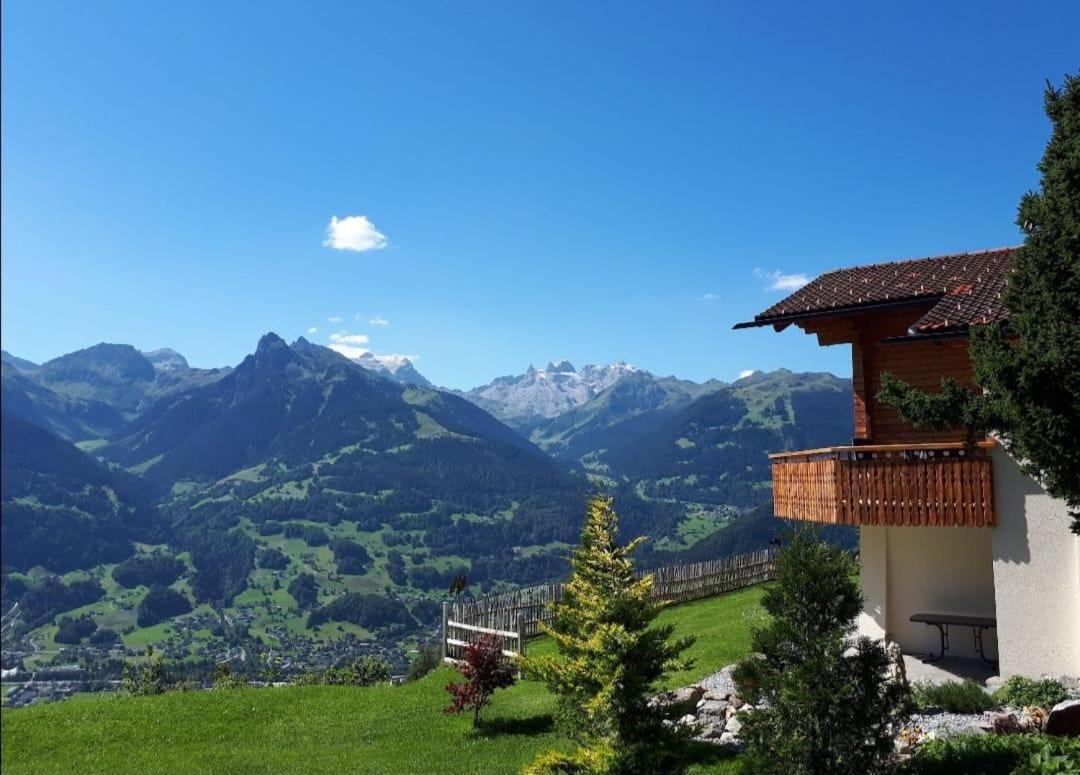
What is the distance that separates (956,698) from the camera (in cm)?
1472

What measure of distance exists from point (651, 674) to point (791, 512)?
977 cm

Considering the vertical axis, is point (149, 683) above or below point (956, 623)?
below

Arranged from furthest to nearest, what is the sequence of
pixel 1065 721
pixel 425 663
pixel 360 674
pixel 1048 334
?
1. pixel 425 663
2. pixel 360 674
3. pixel 1065 721
4. pixel 1048 334

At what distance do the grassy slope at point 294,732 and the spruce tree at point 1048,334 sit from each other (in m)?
6.58

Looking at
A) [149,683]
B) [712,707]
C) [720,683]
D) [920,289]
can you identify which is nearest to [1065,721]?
[712,707]

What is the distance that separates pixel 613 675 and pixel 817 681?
8.70ft

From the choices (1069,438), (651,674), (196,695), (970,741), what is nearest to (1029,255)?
(1069,438)

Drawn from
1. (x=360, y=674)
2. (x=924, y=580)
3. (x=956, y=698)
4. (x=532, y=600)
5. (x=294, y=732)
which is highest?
(x=924, y=580)

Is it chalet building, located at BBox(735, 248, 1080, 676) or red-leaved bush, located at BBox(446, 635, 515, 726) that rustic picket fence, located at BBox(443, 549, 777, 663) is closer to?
Answer: red-leaved bush, located at BBox(446, 635, 515, 726)

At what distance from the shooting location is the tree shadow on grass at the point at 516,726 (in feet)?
55.2

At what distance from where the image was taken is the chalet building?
15461 mm

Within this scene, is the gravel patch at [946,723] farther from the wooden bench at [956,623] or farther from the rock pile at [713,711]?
the wooden bench at [956,623]

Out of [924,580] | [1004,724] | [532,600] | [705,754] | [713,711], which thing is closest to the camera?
[1004,724]

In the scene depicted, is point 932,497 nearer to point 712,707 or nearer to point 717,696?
point 717,696
